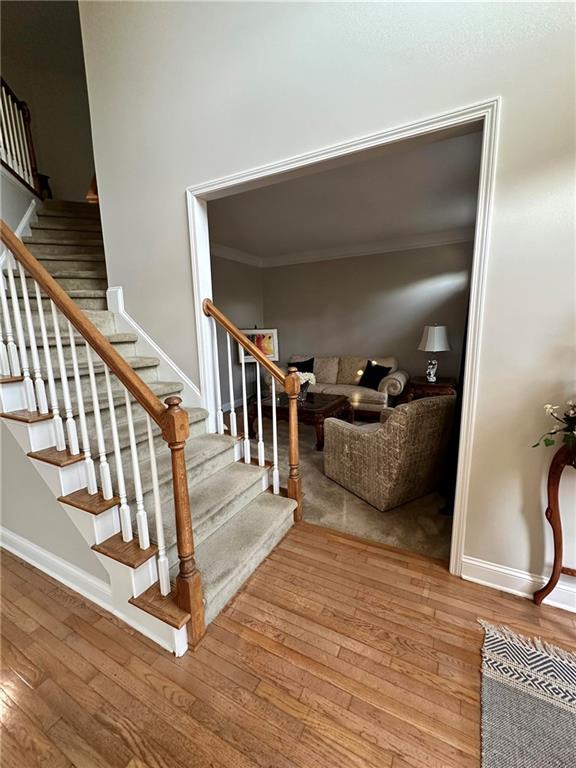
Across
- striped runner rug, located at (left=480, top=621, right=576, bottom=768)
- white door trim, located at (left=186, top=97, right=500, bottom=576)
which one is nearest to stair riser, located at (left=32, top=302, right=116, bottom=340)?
white door trim, located at (left=186, top=97, right=500, bottom=576)

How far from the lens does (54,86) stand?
4402 mm

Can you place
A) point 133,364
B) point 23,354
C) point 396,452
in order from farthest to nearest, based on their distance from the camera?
point 133,364 → point 396,452 → point 23,354

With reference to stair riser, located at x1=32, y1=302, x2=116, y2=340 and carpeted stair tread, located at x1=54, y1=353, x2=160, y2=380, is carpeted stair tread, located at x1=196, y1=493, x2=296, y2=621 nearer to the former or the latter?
carpeted stair tread, located at x1=54, y1=353, x2=160, y2=380


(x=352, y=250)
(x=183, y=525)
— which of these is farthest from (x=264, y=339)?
(x=183, y=525)

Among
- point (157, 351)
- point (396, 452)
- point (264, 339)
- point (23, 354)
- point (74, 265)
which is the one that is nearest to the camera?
point (23, 354)

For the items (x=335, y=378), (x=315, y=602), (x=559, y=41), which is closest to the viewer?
(x=559, y=41)

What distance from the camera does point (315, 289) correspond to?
18.2ft

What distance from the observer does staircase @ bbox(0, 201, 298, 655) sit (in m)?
1.37

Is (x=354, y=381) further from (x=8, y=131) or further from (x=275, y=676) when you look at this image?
(x=8, y=131)

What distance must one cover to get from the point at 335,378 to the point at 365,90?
3.88 meters

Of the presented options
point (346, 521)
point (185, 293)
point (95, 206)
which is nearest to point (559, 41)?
point (185, 293)

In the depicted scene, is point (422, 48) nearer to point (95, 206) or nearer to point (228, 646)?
point (228, 646)

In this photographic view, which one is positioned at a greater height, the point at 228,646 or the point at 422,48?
the point at 422,48

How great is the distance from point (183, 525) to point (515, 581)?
5.64ft
